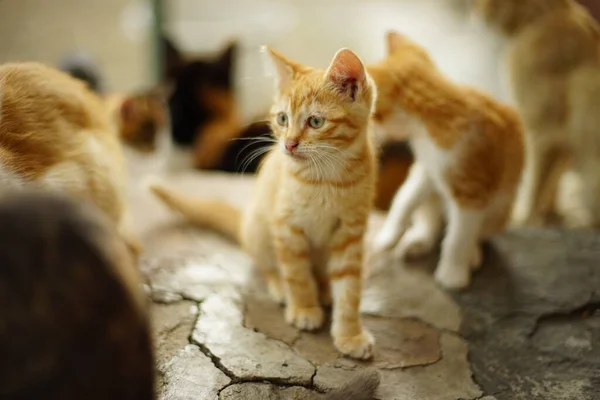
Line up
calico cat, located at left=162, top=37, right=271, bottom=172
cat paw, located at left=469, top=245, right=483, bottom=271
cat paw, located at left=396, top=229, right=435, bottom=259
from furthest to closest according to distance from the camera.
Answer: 1. calico cat, located at left=162, top=37, right=271, bottom=172
2. cat paw, located at left=396, top=229, right=435, bottom=259
3. cat paw, located at left=469, top=245, right=483, bottom=271

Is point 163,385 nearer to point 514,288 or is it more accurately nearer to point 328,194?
point 328,194

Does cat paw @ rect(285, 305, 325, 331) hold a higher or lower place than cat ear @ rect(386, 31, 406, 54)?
lower

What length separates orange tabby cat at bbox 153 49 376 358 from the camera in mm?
1569

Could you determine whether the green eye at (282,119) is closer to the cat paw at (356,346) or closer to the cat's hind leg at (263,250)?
the cat's hind leg at (263,250)

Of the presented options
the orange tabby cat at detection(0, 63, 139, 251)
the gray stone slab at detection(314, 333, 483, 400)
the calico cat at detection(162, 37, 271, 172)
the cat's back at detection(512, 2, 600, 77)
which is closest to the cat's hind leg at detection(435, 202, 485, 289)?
the gray stone slab at detection(314, 333, 483, 400)

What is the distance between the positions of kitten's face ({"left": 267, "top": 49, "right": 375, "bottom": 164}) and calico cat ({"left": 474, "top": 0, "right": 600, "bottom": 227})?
136 centimetres

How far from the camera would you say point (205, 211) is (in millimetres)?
2434

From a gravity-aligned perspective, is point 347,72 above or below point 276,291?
above

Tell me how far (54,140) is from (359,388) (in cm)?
126

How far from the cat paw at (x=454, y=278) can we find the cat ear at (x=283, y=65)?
1018 millimetres

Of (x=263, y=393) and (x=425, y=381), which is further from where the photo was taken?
(x=425, y=381)

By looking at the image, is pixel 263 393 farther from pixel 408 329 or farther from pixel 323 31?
pixel 323 31

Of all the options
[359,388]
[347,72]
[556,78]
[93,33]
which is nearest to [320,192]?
[347,72]

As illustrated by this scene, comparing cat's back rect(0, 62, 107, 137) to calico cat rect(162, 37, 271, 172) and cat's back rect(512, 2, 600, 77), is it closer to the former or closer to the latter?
calico cat rect(162, 37, 271, 172)
